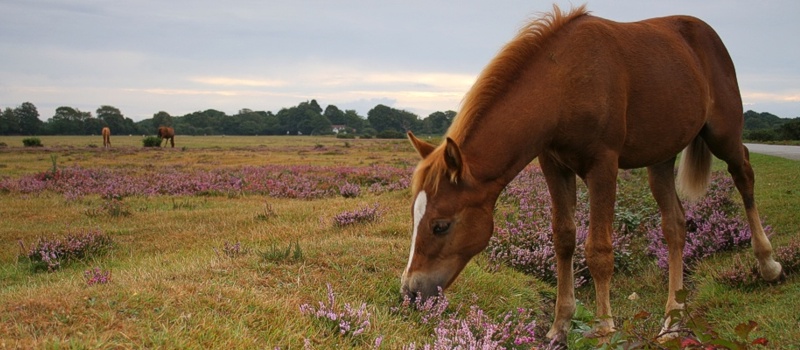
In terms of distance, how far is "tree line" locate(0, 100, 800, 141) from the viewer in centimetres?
10588

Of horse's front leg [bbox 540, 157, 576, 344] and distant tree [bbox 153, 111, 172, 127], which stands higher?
distant tree [bbox 153, 111, 172, 127]

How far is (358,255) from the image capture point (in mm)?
5754

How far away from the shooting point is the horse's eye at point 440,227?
3996 millimetres

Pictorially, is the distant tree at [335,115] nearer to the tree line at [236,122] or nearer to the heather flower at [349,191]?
the tree line at [236,122]

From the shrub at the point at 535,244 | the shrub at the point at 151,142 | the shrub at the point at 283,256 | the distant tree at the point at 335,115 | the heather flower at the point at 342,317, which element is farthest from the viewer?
the distant tree at the point at 335,115

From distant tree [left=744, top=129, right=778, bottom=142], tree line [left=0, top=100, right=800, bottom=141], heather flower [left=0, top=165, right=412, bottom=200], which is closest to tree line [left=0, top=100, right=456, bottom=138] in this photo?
tree line [left=0, top=100, right=800, bottom=141]

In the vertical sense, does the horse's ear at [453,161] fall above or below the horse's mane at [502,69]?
below

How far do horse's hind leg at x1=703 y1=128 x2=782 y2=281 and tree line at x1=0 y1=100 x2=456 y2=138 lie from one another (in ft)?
280

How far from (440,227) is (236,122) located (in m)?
146

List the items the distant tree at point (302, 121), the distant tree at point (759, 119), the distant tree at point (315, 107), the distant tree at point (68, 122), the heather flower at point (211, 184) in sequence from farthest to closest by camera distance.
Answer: the distant tree at point (315, 107), the distant tree at point (302, 121), the distant tree at point (68, 122), the distant tree at point (759, 119), the heather flower at point (211, 184)

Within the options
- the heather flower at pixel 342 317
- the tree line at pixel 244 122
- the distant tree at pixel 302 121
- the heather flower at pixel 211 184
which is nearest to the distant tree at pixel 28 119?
the tree line at pixel 244 122

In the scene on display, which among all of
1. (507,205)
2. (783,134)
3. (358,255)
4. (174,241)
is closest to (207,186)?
(174,241)

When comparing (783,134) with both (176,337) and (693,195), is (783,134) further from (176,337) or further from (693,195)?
(176,337)

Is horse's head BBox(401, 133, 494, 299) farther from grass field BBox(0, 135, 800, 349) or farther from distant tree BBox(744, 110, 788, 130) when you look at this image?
distant tree BBox(744, 110, 788, 130)
